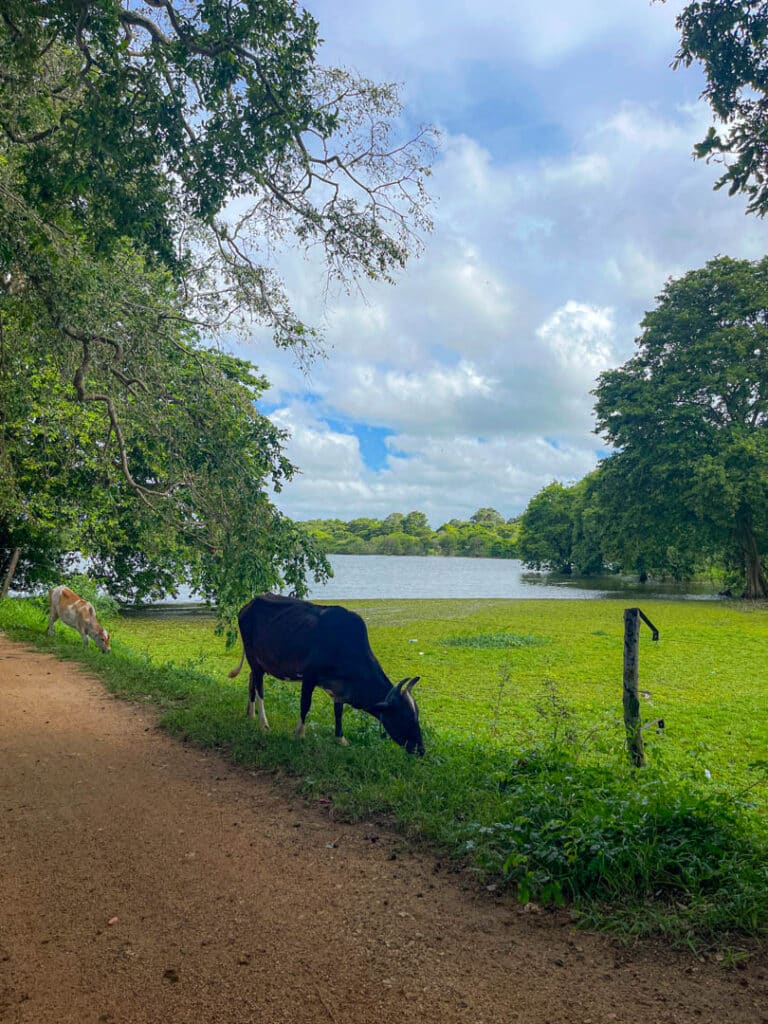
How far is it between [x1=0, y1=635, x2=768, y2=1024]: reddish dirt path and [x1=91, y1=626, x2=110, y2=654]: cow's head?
7.81 meters

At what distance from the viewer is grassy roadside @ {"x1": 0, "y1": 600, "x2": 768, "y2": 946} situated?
3785mm

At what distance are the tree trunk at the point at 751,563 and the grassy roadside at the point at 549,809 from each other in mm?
26079

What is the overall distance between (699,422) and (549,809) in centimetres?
3113

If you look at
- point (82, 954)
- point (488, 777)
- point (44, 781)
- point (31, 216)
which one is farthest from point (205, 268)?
point (82, 954)

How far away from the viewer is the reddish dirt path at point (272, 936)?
3006mm

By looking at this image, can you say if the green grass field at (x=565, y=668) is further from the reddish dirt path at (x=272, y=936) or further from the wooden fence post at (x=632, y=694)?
the reddish dirt path at (x=272, y=936)

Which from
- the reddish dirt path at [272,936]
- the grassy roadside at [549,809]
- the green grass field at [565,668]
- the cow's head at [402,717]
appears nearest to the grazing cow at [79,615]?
the green grass field at [565,668]

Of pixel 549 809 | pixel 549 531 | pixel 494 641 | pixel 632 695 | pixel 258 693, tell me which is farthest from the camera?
pixel 549 531

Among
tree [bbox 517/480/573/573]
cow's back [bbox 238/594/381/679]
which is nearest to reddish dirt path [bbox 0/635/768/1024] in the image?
cow's back [bbox 238/594/381/679]

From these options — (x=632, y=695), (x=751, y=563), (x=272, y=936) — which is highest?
(x=751, y=563)

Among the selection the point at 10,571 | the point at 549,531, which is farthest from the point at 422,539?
the point at 10,571

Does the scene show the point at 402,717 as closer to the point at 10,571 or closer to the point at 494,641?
the point at 494,641

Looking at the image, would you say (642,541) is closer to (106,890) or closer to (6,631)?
(6,631)

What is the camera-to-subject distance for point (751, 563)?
31422mm
